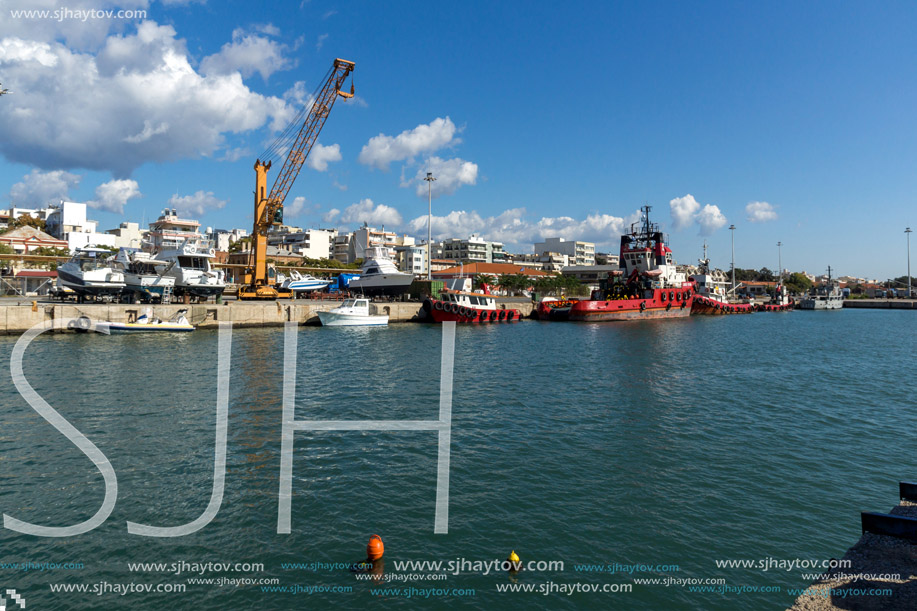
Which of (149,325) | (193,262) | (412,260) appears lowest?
(149,325)

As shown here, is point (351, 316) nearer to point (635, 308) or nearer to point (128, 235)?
point (635, 308)

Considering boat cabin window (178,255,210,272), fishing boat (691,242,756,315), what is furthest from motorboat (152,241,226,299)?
fishing boat (691,242,756,315)

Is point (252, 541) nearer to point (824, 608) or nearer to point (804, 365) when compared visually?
point (824, 608)

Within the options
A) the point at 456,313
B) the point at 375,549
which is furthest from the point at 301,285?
the point at 375,549

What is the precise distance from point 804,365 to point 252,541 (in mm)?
29481

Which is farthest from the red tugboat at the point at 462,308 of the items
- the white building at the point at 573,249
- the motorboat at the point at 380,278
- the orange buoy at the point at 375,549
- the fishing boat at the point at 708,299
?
the white building at the point at 573,249

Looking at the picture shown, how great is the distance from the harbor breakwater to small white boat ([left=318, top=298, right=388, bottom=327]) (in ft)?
4.71

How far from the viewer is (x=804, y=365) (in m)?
27.6

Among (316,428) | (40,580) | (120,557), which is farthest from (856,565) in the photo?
(316,428)

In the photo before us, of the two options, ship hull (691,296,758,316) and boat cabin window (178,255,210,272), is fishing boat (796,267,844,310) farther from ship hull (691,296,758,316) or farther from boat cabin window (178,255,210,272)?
boat cabin window (178,255,210,272)

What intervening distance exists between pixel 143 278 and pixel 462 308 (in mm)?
27652

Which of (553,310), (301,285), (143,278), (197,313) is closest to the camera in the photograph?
(197,313)

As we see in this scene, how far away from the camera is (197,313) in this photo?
38656 mm

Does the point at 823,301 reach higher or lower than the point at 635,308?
higher
